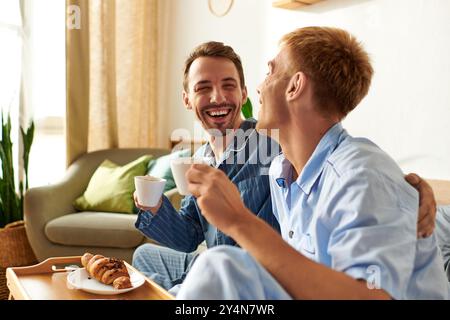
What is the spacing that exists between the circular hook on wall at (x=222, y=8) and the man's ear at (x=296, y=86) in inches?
106

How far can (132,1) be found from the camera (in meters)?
4.03

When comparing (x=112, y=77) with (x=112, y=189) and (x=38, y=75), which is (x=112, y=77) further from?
(x=112, y=189)

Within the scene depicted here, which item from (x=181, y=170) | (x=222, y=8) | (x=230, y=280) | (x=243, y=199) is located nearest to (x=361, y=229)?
(x=230, y=280)

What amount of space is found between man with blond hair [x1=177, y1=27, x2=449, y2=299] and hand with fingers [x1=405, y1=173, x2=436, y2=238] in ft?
0.08

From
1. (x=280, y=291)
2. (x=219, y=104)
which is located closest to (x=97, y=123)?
(x=219, y=104)

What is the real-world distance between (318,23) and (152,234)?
1832mm

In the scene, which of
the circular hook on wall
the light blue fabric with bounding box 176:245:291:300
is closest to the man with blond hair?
the light blue fabric with bounding box 176:245:291:300

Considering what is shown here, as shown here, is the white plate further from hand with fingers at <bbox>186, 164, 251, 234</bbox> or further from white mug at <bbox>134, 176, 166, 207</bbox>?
hand with fingers at <bbox>186, 164, 251, 234</bbox>

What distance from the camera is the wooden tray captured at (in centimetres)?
141


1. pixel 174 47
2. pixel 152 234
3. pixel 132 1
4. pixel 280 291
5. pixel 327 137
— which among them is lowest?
pixel 152 234

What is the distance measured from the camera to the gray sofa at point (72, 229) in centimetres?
280

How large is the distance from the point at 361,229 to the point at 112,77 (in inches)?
133

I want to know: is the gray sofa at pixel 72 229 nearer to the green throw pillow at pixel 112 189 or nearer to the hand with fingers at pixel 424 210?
the green throw pillow at pixel 112 189
